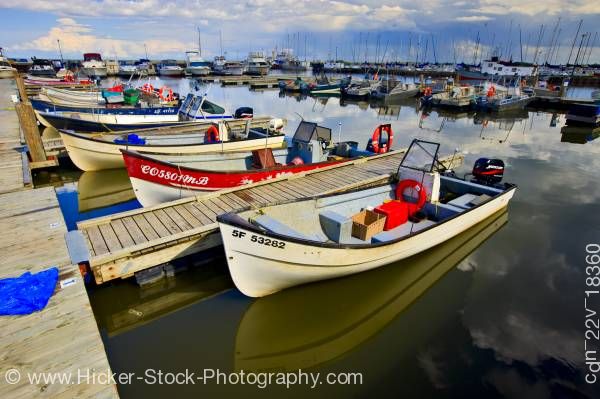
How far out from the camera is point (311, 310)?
8.02 meters

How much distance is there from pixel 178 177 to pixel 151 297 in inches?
171

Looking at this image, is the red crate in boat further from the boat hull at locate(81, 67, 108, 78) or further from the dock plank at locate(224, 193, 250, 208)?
the boat hull at locate(81, 67, 108, 78)

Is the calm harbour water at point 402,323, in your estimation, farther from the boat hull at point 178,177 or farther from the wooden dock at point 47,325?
the boat hull at point 178,177

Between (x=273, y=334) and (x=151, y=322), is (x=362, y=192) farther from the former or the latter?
(x=151, y=322)

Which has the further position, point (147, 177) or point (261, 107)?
point (261, 107)

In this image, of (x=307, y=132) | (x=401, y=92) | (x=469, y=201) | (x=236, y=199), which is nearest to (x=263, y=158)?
(x=307, y=132)

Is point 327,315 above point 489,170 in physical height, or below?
below

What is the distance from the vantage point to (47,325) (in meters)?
5.61

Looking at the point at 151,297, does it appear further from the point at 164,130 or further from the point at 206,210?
the point at 164,130

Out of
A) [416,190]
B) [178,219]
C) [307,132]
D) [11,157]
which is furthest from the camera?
[11,157]

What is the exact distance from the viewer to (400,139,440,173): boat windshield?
35.9 feet

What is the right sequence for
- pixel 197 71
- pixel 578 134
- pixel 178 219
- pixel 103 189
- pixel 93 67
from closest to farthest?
1. pixel 178 219
2. pixel 103 189
3. pixel 578 134
4. pixel 93 67
5. pixel 197 71

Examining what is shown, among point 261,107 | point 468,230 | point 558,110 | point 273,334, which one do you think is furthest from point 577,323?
point 558,110

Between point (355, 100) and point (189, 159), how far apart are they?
4442 centimetres
